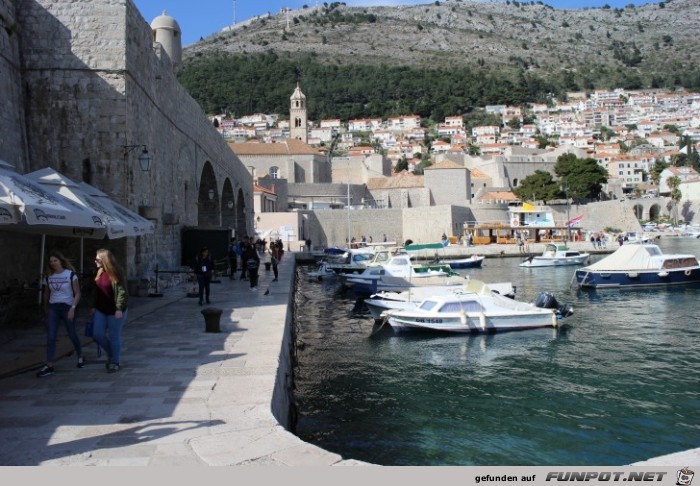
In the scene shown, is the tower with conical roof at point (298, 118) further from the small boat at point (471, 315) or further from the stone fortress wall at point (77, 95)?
the stone fortress wall at point (77, 95)

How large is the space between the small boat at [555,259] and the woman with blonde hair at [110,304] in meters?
28.6

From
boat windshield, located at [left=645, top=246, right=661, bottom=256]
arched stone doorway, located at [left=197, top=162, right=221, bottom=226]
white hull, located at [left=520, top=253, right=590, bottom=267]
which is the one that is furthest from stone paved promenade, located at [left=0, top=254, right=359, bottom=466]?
white hull, located at [left=520, top=253, right=590, bottom=267]

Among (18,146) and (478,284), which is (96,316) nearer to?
(18,146)

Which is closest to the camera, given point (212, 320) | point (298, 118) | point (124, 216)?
A: point (212, 320)

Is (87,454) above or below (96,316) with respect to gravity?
below

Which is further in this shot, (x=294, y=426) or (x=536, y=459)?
(x=294, y=426)

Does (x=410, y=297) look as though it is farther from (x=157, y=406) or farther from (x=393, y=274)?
(x=157, y=406)

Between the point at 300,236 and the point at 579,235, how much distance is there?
23.7 m

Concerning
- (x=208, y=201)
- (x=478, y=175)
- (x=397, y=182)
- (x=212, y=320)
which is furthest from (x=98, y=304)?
(x=478, y=175)

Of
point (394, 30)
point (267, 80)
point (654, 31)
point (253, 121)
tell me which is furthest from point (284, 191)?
point (654, 31)

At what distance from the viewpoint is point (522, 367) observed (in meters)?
9.80

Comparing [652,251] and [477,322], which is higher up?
[652,251]

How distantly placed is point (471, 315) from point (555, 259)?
71.5 feet

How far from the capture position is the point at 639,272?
73.4 feet
